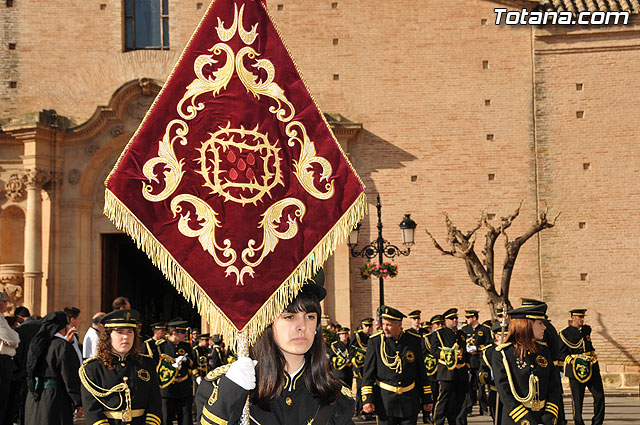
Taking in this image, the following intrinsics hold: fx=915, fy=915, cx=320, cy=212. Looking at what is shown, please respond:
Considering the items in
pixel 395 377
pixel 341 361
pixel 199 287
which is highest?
pixel 199 287

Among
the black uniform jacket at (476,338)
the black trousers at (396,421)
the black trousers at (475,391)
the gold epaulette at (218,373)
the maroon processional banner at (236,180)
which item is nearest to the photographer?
the gold epaulette at (218,373)

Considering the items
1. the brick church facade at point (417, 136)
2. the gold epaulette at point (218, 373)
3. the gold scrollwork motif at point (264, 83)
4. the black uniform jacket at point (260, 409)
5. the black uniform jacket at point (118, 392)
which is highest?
the brick church facade at point (417, 136)

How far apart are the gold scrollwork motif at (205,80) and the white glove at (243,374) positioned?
1332mm

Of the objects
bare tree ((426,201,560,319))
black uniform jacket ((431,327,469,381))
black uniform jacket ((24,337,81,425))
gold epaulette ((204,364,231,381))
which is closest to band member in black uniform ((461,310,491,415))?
black uniform jacket ((431,327,469,381))

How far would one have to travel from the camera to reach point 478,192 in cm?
2525

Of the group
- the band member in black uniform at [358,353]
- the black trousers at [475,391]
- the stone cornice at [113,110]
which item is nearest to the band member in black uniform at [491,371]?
the black trousers at [475,391]

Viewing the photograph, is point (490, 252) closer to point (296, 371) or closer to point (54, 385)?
point (54, 385)

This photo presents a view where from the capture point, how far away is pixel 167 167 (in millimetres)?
4523

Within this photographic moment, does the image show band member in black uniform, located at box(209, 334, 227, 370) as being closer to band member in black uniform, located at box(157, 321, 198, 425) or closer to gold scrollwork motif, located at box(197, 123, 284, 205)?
band member in black uniform, located at box(157, 321, 198, 425)

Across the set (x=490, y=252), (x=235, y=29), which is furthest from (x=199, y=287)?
(x=490, y=252)

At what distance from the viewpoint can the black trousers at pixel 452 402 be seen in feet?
48.7

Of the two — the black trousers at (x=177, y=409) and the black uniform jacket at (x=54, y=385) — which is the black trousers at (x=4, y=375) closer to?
the black uniform jacket at (x=54, y=385)

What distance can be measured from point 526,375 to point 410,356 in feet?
9.78

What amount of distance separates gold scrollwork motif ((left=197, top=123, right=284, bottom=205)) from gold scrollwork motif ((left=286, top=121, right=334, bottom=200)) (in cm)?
10
